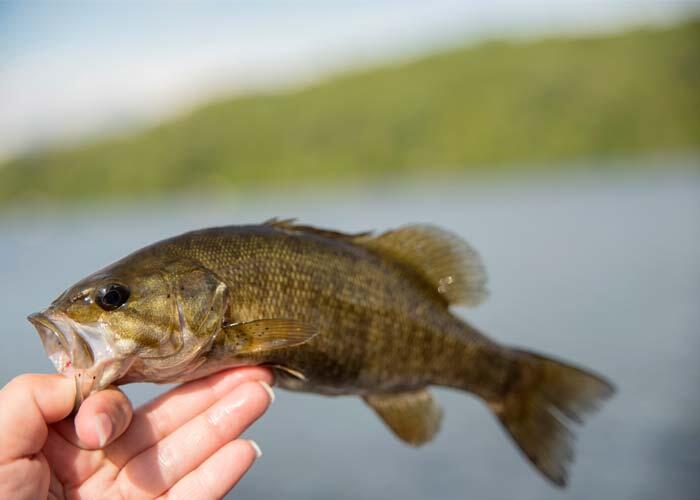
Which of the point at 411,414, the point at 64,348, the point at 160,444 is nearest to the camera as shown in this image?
the point at 64,348

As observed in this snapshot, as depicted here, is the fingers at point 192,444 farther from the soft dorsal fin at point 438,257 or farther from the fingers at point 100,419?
the soft dorsal fin at point 438,257

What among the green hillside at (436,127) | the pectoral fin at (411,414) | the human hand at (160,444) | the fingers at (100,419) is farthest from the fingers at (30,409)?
the green hillside at (436,127)

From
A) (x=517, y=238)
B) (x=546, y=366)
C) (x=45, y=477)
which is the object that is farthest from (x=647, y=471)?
(x=517, y=238)

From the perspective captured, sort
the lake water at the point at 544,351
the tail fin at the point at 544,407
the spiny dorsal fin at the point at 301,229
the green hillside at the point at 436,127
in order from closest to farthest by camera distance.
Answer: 1. the spiny dorsal fin at the point at 301,229
2. the tail fin at the point at 544,407
3. the lake water at the point at 544,351
4. the green hillside at the point at 436,127

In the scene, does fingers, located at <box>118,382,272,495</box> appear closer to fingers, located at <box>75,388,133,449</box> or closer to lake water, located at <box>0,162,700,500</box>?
fingers, located at <box>75,388,133,449</box>

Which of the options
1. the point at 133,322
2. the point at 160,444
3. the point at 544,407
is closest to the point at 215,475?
the point at 160,444

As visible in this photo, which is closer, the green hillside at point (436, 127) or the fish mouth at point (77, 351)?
the fish mouth at point (77, 351)

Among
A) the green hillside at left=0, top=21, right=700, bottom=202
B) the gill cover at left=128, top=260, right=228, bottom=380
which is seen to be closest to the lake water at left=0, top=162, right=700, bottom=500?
the gill cover at left=128, top=260, right=228, bottom=380

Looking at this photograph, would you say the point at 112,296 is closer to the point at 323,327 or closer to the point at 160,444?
the point at 160,444
